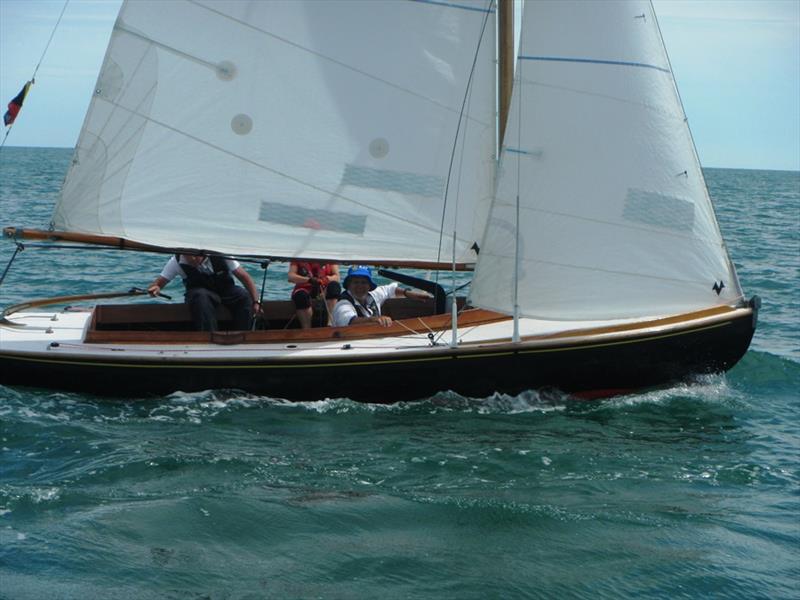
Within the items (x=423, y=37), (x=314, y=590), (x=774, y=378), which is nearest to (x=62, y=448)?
(x=314, y=590)

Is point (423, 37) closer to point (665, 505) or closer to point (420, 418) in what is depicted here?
point (420, 418)

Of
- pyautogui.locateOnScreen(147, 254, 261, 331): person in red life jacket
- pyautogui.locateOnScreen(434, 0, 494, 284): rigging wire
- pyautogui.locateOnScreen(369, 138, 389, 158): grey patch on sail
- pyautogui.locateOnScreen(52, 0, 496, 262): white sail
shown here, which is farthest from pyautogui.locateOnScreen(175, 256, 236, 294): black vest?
pyautogui.locateOnScreen(434, 0, 494, 284): rigging wire

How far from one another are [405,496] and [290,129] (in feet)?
11.8

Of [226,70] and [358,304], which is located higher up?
[226,70]

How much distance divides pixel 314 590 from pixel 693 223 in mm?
4845

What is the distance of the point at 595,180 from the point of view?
945 centimetres

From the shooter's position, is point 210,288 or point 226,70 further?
point 210,288

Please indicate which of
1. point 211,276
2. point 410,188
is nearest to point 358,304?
point 410,188

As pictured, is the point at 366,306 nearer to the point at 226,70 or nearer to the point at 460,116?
the point at 460,116

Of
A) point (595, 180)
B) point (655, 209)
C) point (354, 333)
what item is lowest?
point (354, 333)

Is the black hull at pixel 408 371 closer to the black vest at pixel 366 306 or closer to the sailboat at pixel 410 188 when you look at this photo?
the sailboat at pixel 410 188

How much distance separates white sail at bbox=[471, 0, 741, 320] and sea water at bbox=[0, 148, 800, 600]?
0.95m

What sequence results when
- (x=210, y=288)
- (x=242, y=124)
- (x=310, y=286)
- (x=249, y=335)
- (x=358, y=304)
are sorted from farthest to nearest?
(x=310, y=286)
(x=210, y=288)
(x=358, y=304)
(x=249, y=335)
(x=242, y=124)

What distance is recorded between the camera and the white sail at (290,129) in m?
9.55
